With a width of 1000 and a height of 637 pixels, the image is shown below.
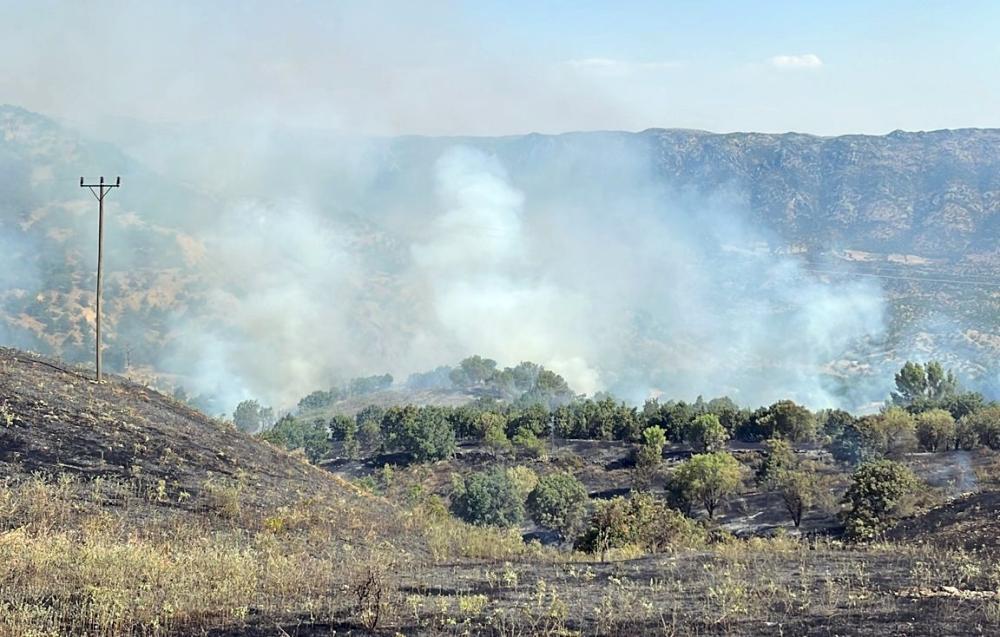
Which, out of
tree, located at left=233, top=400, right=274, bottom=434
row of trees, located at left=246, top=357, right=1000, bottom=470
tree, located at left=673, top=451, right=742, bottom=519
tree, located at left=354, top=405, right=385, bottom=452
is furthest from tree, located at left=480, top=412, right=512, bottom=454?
tree, located at left=233, top=400, right=274, bottom=434

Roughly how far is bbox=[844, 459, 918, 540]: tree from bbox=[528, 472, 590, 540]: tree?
62.2 ft

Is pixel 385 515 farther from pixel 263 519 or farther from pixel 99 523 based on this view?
pixel 99 523

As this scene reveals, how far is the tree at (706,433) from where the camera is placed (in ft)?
252

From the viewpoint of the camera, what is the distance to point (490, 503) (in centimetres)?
5078

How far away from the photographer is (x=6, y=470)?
21.3m

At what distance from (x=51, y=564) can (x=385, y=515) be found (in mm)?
13074

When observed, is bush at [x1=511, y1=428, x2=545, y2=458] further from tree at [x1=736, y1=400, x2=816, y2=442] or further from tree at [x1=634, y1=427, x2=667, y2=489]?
tree at [x1=736, y1=400, x2=816, y2=442]

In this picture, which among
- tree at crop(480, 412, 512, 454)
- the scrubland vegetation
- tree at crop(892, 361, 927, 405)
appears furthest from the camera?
tree at crop(892, 361, 927, 405)

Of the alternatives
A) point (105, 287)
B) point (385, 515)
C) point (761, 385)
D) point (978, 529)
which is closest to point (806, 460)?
point (978, 529)

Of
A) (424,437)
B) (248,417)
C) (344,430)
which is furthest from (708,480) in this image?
(248,417)

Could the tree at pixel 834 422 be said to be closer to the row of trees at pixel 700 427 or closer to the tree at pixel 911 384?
the row of trees at pixel 700 427

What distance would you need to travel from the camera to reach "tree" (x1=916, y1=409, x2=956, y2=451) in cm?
6544

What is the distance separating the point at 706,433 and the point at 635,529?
50967 mm

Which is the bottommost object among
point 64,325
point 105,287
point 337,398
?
point 337,398
